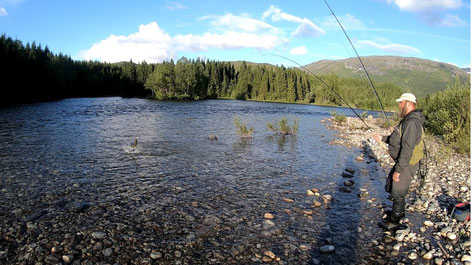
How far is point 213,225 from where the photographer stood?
23.8ft

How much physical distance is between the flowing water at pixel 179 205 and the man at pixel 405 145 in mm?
1353

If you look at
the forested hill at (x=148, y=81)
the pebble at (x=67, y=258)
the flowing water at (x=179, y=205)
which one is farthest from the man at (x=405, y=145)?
the forested hill at (x=148, y=81)

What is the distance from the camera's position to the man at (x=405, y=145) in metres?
6.20

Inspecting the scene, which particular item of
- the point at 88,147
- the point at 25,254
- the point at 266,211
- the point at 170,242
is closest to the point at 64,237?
the point at 25,254

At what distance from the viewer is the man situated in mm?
6195

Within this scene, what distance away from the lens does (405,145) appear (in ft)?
20.6

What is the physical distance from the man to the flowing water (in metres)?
1.35

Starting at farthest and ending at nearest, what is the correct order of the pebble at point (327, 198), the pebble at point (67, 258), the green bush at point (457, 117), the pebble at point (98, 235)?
the green bush at point (457, 117)
the pebble at point (327, 198)
the pebble at point (98, 235)
the pebble at point (67, 258)

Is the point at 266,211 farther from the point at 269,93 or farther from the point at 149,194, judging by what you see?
the point at 269,93

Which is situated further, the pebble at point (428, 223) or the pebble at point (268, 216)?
the pebble at point (268, 216)

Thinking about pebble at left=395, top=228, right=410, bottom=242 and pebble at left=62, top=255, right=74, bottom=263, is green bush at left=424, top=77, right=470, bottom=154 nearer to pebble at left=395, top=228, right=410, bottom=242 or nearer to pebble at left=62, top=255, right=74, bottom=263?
pebble at left=395, top=228, right=410, bottom=242

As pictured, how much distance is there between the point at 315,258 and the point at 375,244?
156cm

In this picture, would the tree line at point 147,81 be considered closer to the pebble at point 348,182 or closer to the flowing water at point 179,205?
the flowing water at point 179,205

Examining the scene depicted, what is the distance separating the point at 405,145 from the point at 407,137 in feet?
0.61
